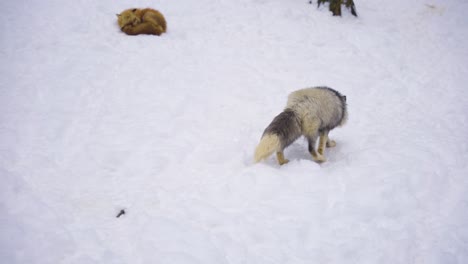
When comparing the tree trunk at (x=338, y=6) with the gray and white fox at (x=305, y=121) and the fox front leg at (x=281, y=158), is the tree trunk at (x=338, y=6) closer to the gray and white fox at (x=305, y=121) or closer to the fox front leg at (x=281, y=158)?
the gray and white fox at (x=305, y=121)

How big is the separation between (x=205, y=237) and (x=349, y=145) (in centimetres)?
356

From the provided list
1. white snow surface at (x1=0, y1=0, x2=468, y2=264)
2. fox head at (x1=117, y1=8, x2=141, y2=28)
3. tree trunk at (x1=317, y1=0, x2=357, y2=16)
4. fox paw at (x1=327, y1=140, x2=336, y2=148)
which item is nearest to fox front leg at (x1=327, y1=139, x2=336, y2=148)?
fox paw at (x1=327, y1=140, x2=336, y2=148)

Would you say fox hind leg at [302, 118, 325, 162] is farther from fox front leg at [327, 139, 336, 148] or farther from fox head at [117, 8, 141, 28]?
fox head at [117, 8, 141, 28]

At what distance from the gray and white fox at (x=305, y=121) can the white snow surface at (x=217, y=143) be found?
335mm

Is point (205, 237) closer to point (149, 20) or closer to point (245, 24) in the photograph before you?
point (149, 20)

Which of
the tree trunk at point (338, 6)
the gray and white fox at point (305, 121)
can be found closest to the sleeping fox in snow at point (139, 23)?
the gray and white fox at point (305, 121)

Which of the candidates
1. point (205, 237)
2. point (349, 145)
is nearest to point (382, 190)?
point (349, 145)

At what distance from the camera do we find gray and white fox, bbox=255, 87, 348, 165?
439 cm

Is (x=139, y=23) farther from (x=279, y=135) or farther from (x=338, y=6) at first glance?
(x=338, y=6)

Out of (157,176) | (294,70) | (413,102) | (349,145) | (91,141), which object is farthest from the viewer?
(294,70)

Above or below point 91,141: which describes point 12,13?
above

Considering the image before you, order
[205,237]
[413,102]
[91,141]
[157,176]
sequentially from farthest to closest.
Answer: [413,102] → [91,141] → [157,176] → [205,237]

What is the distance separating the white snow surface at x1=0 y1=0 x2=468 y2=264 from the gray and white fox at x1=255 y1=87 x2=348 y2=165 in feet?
1.10

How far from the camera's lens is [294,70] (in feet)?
27.8
